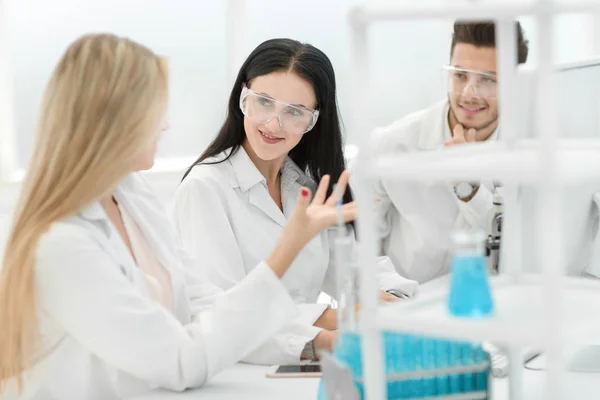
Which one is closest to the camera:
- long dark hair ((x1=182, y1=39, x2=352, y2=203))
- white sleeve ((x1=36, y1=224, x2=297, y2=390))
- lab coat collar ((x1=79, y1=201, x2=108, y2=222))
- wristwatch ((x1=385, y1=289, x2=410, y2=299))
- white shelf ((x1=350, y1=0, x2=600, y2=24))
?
white shelf ((x1=350, y1=0, x2=600, y2=24))

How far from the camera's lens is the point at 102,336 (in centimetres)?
169

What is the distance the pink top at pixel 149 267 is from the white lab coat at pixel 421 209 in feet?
2.65

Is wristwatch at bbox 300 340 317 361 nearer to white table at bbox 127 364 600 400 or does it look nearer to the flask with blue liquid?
white table at bbox 127 364 600 400

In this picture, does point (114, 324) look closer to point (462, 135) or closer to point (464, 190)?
point (464, 190)

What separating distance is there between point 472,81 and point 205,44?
8.79 feet

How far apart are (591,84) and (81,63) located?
47.0 inches

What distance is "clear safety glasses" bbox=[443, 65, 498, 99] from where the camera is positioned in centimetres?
257

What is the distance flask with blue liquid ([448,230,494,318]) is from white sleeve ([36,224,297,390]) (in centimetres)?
56

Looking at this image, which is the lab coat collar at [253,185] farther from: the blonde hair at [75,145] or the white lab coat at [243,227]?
the blonde hair at [75,145]

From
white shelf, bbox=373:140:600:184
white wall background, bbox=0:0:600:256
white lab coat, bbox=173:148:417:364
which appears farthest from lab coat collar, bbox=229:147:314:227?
white wall background, bbox=0:0:600:256

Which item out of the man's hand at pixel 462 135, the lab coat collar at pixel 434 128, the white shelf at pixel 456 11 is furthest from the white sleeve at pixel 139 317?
the lab coat collar at pixel 434 128

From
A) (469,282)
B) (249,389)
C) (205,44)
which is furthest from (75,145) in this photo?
(205,44)

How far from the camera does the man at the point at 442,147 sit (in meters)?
2.57

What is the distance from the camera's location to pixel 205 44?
500cm
